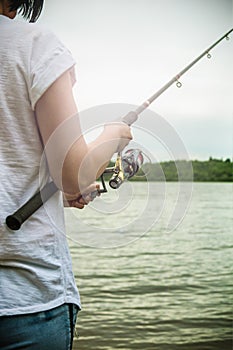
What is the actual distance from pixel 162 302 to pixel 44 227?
5.86 meters

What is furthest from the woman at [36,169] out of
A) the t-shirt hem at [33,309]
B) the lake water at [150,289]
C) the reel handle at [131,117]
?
the reel handle at [131,117]

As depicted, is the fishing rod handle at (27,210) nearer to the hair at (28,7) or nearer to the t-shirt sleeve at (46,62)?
the t-shirt sleeve at (46,62)

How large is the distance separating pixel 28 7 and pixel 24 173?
0.23 metres

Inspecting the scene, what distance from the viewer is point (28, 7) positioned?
859 millimetres

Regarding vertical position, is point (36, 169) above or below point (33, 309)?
above

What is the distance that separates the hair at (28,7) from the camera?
83 cm

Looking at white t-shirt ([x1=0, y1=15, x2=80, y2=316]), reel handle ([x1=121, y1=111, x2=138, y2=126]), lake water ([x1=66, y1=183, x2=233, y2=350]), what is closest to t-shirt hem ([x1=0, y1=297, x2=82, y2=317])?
white t-shirt ([x1=0, y1=15, x2=80, y2=316])

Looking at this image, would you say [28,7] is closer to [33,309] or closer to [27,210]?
[27,210]

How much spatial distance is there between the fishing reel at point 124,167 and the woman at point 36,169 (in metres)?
0.14

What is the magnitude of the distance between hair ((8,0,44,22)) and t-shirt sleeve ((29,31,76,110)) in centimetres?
9

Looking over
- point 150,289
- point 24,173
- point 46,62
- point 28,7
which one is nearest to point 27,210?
point 24,173

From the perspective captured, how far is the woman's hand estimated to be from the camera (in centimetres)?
85

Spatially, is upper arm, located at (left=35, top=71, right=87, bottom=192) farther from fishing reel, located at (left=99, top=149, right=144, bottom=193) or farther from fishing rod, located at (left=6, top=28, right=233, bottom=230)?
fishing reel, located at (left=99, top=149, right=144, bottom=193)

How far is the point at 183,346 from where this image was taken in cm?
489
